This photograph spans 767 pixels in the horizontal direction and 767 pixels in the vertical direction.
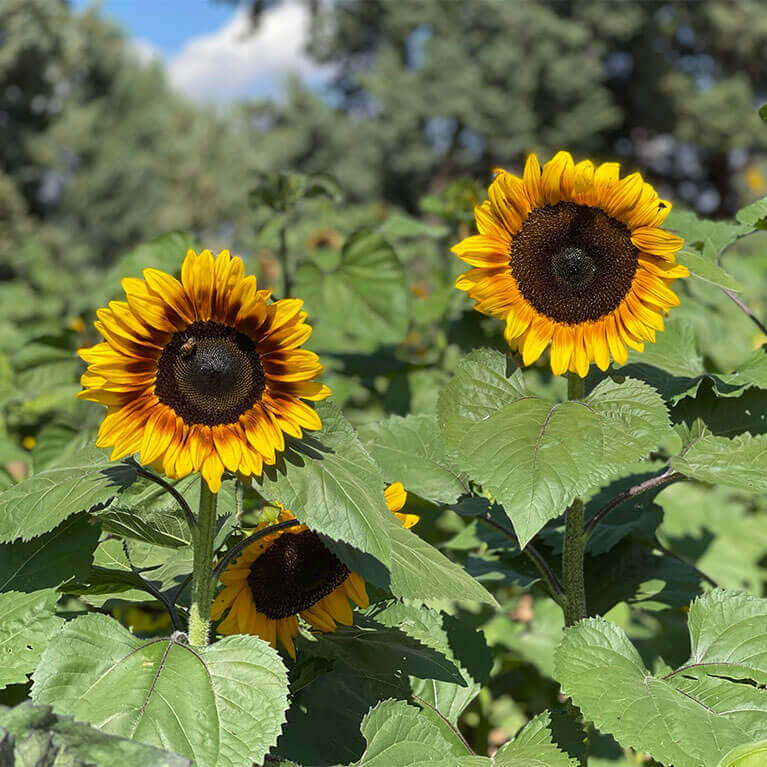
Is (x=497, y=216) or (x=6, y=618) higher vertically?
(x=497, y=216)

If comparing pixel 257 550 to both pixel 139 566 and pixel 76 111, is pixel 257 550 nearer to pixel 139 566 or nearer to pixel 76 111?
pixel 139 566

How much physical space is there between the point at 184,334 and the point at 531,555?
663mm

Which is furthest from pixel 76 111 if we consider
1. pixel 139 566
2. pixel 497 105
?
pixel 139 566

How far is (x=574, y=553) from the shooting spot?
143 cm

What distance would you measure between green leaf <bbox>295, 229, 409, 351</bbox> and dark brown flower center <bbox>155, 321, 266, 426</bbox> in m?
1.50

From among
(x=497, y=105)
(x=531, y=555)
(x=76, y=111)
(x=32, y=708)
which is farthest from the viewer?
(x=76, y=111)

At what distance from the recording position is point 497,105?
24547mm

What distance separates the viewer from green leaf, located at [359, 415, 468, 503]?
59.4 inches

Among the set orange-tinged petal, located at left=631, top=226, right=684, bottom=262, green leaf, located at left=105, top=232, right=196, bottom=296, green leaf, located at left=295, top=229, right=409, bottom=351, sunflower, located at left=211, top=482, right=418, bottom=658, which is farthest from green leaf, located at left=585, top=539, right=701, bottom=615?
green leaf, located at left=105, top=232, right=196, bottom=296

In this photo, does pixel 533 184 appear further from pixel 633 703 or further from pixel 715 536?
pixel 715 536

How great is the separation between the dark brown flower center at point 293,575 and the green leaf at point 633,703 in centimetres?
35

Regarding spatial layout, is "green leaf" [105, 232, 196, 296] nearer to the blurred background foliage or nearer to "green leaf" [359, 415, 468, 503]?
"green leaf" [359, 415, 468, 503]

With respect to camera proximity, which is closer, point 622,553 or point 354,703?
point 354,703

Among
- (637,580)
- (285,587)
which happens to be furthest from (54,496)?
(637,580)
